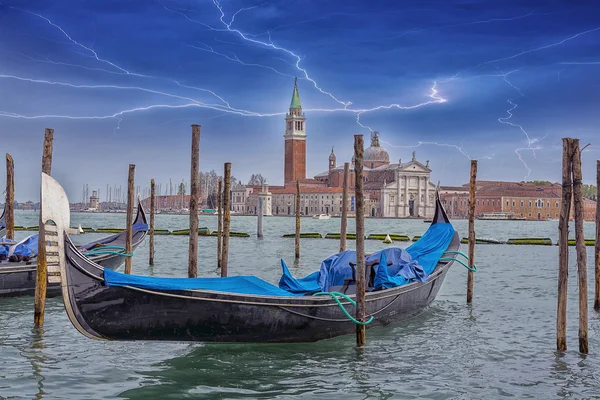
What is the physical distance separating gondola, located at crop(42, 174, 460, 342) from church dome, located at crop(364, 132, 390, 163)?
88078mm

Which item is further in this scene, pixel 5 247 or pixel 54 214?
pixel 5 247

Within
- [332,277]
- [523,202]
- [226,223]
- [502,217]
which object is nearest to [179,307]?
[332,277]

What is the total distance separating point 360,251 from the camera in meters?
6.72

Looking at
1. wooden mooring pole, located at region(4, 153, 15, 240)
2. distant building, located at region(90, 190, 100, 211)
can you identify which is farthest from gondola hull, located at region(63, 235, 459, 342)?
distant building, located at region(90, 190, 100, 211)

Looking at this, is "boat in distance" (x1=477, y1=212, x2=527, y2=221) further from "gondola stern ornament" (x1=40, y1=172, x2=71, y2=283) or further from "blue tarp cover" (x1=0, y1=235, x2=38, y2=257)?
"gondola stern ornament" (x1=40, y1=172, x2=71, y2=283)

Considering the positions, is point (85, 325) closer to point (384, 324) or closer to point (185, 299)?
point (185, 299)

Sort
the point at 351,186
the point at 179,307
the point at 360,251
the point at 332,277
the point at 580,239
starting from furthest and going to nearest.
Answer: the point at 351,186
the point at 332,277
the point at 360,251
the point at 580,239
the point at 179,307

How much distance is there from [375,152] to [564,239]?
89259 millimetres

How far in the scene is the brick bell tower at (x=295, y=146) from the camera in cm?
9225

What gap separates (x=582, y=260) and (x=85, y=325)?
4240 mm

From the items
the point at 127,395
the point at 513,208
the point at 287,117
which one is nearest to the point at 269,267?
the point at 127,395

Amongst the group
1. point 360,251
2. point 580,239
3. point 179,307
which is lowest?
point 179,307

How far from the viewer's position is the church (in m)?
86.9

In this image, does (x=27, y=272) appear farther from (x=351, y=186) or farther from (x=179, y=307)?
(x=351, y=186)
